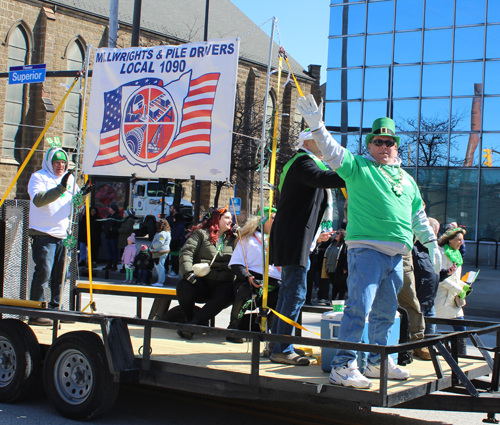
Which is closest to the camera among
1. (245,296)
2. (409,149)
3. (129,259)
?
(245,296)

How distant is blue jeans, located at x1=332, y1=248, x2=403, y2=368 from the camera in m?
4.32

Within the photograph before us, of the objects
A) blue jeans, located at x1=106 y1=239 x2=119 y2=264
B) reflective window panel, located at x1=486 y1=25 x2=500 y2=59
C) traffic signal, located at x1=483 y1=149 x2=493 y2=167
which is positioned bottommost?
blue jeans, located at x1=106 y1=239 x2=119 y2=264

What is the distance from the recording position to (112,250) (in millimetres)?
18734

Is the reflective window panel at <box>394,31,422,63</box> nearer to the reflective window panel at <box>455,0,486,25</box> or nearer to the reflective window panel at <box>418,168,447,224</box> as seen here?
the reflective window panel at <box>455,0,486,25</box>

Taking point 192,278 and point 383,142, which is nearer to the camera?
point 383,142

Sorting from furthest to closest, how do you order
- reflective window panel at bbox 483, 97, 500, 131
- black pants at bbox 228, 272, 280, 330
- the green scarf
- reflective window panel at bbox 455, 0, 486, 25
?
reflective window panel at bbox 455, 0, 486, 25, reflective window panel at bbox 483, 97, 500, 131, the green scarf, black pants at bbox 228, 272, 280, 330

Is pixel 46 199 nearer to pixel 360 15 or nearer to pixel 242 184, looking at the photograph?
pixel 360 15

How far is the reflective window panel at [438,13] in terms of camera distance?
26.3 m

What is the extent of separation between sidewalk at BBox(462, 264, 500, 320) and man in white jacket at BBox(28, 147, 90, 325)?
9901 millimetres

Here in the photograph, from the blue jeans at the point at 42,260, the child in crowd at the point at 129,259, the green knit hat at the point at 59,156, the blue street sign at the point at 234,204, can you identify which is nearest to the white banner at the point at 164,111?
the blue street sign at the point at 234,204

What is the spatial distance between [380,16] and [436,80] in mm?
3907

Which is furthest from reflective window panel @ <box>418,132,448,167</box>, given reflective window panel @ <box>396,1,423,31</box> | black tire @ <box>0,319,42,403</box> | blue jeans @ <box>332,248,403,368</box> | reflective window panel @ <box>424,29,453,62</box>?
black tire @ <box>0,319,42,403</box>

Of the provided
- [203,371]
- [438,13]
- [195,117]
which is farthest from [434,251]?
[438,13]

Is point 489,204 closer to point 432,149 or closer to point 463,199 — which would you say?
point 463,199
